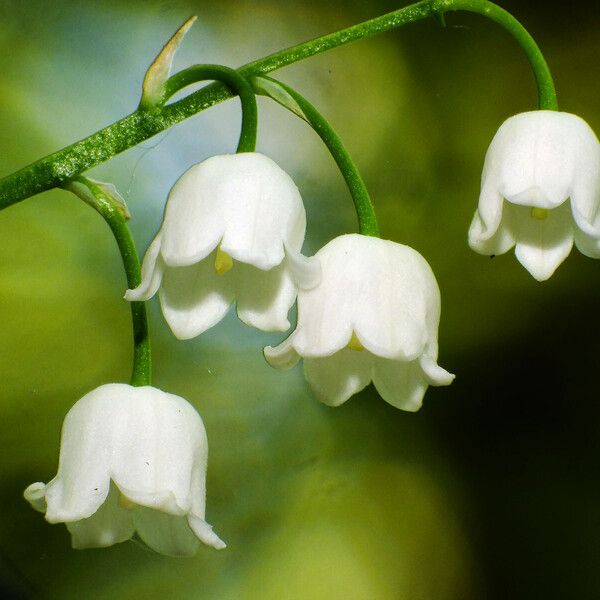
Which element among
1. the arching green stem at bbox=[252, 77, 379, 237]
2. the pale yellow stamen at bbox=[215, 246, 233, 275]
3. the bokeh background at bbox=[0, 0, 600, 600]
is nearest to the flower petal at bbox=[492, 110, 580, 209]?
the arching green stem at bbox=[252, 77, 379, 237]

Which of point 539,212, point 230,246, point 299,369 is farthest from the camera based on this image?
point 299,369

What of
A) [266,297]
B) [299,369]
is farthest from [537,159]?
[299,369]

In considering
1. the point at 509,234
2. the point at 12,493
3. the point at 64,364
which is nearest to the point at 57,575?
the point at 12,493

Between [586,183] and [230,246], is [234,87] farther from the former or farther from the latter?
[586,183]

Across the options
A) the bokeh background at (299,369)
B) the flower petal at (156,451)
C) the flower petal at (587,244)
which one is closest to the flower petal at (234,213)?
the flower petal at (156,451)

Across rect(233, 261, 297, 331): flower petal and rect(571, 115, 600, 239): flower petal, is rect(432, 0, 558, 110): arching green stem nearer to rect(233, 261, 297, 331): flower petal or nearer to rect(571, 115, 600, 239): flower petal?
rect(571, 115, 600, 239): flower petal

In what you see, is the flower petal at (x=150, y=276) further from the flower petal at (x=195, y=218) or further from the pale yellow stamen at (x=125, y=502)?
the pale yellow stamen at (x=125, y=502)
